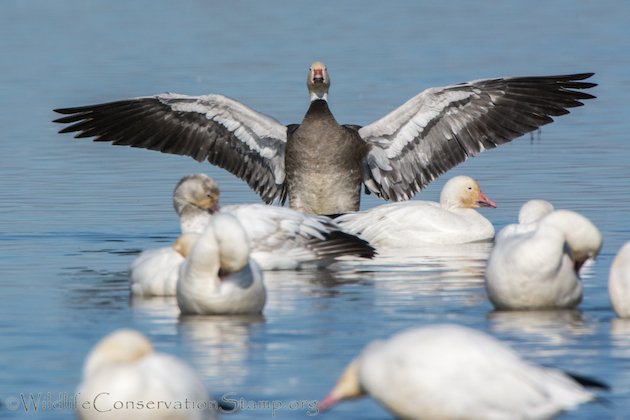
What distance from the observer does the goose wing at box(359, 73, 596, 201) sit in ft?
56.7

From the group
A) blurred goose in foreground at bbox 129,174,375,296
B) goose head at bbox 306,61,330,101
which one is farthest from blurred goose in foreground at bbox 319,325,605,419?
goose head at bbox 306,61,330,101

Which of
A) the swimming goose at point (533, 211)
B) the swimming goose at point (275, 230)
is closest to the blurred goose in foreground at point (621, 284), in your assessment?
the swimming goose at point (533, 211)

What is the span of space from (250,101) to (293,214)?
11676 millimetres

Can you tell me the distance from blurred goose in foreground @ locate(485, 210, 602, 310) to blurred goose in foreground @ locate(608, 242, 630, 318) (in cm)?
28

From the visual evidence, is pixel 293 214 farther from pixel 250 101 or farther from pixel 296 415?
pixel 250 101

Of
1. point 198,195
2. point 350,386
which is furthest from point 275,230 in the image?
point 350,386

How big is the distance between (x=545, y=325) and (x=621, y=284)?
568 mm

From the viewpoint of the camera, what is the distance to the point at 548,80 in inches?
693

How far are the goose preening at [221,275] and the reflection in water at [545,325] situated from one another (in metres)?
1.65

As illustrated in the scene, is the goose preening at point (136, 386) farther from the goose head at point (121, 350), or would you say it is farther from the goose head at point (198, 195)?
the goose head at point (198, 195)

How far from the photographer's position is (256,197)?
59.7 feet

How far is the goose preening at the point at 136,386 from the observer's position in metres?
7.27

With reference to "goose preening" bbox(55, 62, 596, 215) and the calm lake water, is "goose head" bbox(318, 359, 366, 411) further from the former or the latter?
"goose preening" bbox(55, 62, 596, 215)

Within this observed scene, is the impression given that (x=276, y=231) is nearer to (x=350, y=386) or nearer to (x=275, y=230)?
(x=275, y=230)
